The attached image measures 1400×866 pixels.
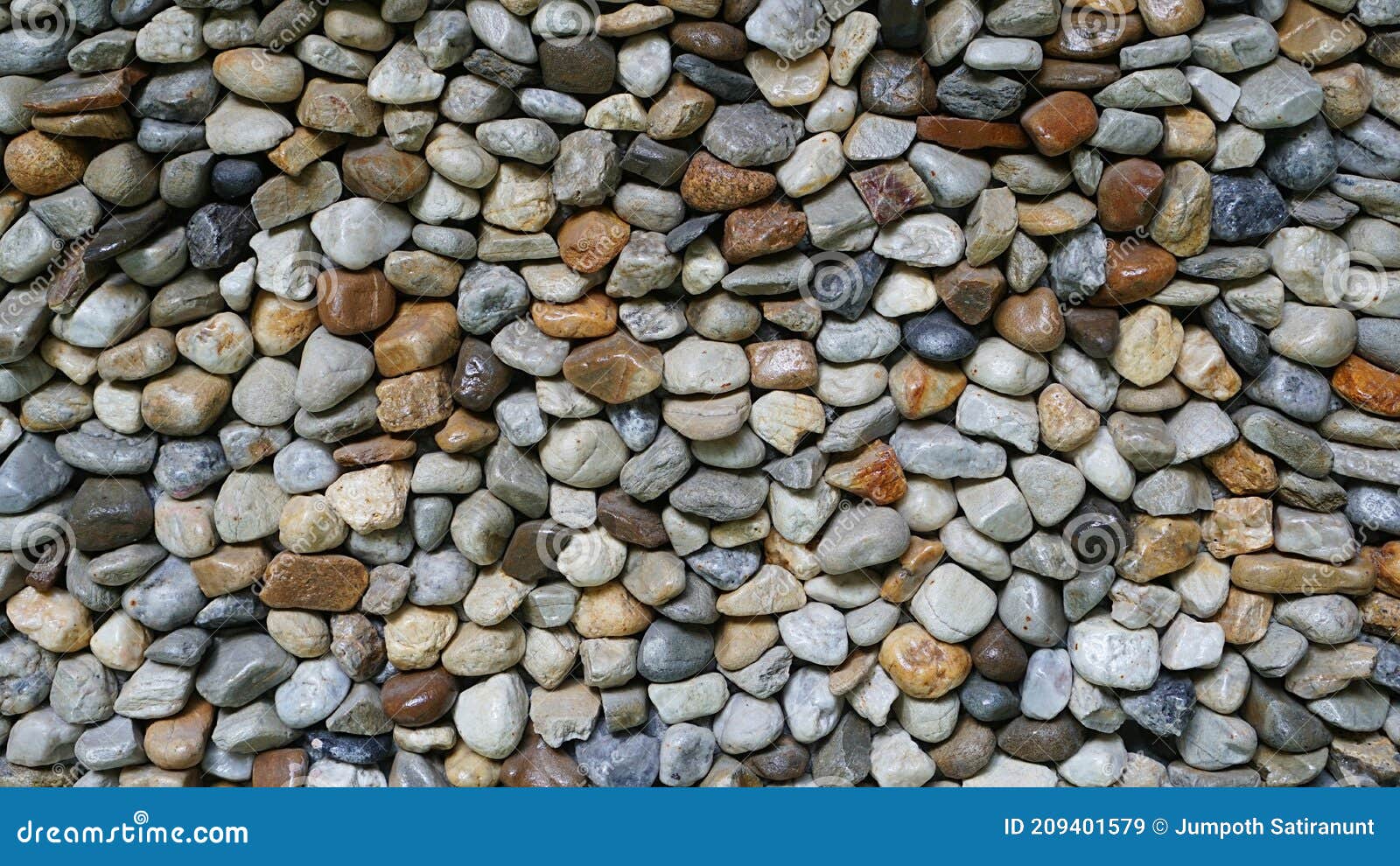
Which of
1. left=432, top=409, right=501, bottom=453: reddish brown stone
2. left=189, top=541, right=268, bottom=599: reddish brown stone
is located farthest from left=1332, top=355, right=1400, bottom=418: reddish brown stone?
left=189, top=541, right=268, bottom=599: reddish brown stone

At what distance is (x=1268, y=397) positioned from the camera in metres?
2.05

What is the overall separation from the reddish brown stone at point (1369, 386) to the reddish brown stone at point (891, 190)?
0.85m

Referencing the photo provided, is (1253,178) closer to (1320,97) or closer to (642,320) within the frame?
(1320,97)

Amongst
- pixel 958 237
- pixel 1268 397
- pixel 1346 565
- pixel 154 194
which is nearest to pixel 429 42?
pixel 154 194

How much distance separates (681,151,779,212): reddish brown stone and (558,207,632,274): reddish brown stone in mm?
140

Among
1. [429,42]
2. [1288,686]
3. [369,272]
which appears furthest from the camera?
[1288,686]

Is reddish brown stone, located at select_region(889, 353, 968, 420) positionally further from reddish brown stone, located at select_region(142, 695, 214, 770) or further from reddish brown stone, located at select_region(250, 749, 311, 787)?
reddish brown stone, located at select_region(142, 695, 214, 770)

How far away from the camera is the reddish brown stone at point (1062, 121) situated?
6.20ft

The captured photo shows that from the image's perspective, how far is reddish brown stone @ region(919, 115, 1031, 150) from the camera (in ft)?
6.29

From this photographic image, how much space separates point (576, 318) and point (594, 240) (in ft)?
0.47

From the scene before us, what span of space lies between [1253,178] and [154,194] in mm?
1979

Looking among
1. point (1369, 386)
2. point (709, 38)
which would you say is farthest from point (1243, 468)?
point (709, 38)

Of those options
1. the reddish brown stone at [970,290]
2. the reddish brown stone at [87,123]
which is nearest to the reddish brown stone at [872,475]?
the reddish brown stone at [970,290]

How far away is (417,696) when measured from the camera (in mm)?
2100
